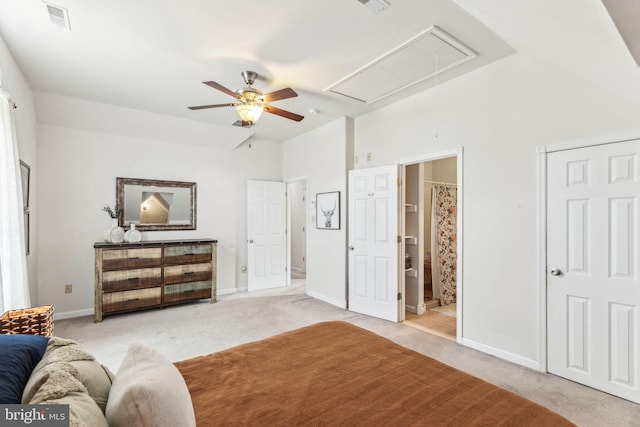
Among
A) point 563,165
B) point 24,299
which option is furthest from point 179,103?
point 563,165

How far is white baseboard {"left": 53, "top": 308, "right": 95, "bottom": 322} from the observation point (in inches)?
161

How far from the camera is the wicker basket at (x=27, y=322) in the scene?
2.15 metres

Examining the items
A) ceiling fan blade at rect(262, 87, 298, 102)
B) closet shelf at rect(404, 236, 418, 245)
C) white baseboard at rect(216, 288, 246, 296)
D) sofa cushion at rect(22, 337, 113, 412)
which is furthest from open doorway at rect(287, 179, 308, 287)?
sofa cushion at rect(22, 337, 113, 412)

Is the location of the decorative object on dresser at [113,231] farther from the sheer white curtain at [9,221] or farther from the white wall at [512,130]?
the white wall at [512,130]

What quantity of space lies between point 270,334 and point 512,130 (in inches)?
132

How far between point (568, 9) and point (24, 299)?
4327 mm

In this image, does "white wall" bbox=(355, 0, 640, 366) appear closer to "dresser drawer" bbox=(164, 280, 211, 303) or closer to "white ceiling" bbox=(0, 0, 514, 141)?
"white ceiling" bbox=(0, 0, 514, 141)

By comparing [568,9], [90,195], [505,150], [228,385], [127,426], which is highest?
[568,9]

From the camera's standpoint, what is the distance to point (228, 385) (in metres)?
1.36

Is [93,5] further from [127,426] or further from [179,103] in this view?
[127,426]

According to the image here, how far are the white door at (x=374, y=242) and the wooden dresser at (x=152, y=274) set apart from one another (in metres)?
2.29

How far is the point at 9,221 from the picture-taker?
2.43 meters

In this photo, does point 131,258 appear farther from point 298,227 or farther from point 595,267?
point 595,267

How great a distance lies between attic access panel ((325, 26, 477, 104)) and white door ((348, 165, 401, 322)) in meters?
1.01
